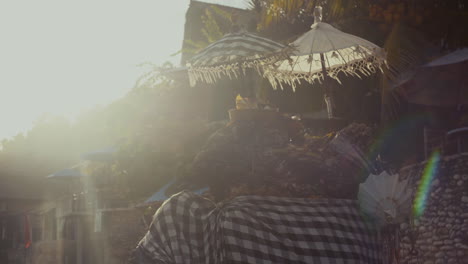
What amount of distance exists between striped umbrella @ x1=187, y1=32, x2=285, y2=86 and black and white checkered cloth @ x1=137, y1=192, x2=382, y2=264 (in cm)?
234

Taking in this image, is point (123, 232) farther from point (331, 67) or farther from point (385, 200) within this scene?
point (385, 200)

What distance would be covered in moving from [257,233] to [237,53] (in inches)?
109

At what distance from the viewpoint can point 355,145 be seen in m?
5.78

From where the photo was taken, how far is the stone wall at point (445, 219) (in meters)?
11.1

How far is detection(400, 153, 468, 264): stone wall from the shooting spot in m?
11.1

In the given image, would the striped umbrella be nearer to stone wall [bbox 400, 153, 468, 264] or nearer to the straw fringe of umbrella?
the straw fringe of umbrella

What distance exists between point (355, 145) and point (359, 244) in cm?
119

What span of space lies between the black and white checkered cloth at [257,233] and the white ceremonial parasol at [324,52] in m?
2.61

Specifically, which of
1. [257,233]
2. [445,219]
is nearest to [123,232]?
[445,219]

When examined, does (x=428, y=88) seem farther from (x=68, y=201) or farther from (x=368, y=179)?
(x=68, y=201)

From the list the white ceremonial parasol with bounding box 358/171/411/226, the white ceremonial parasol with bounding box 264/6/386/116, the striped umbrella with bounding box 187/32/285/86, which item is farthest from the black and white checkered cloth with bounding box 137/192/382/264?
the white ceremonial parasol with bounding box 264/6/386/116

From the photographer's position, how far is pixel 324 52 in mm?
7973

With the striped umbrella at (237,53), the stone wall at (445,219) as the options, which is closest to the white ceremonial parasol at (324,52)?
the striped umbrella at (237,53)

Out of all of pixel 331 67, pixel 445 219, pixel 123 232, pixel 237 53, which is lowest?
pixel 123 232
